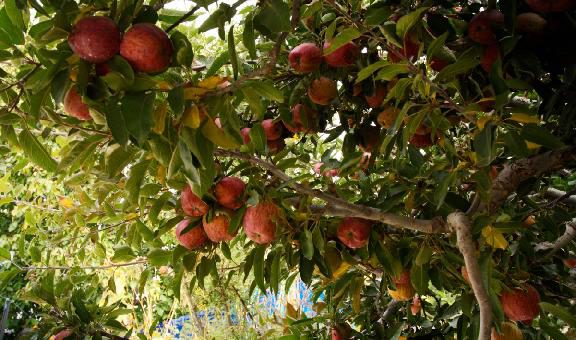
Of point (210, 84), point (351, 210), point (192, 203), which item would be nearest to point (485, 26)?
point (351, 210)

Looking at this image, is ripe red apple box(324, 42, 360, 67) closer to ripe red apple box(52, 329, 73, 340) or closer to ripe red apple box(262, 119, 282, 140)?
ripe red apple box(262, 119, 282, 140)

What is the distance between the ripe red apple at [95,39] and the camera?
1.91 ft

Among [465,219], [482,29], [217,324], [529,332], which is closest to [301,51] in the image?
[482,29]

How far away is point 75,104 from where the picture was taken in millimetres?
706

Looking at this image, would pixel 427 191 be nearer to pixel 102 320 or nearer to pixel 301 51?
pixel 301 51

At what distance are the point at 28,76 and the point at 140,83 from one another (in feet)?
0.58

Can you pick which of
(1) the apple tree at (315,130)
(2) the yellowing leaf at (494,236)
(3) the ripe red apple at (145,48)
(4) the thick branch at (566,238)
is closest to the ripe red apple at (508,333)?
(1) the apple tree at (315,130)

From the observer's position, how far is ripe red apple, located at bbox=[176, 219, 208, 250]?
3.13 feet

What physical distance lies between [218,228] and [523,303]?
662 millimetres

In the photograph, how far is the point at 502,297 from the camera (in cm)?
109

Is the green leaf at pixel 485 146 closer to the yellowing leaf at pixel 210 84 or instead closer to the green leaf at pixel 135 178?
the yellowing leaf at pixel 210 84

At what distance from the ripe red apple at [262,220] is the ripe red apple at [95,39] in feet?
1.34

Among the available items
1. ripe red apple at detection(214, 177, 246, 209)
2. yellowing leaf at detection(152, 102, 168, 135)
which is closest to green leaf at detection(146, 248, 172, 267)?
ripe red apple at detection(214, 177, 246, 209)

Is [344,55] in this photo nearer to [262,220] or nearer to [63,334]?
[262,220]
